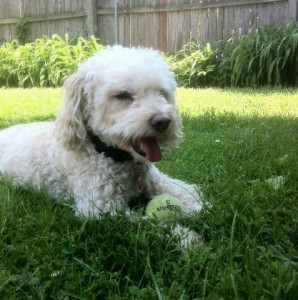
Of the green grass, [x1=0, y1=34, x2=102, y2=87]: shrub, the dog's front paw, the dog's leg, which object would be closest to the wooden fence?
[x1=0, y1=34, x2=102, y2=87]: shrub

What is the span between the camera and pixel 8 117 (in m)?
6.99

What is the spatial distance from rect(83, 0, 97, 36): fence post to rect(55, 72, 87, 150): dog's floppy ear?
10.1 meters

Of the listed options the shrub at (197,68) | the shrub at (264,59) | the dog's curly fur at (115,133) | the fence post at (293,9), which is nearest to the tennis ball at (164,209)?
the dog's curly fur at (115,133)

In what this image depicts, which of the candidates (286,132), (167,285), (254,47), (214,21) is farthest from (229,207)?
(214,21)

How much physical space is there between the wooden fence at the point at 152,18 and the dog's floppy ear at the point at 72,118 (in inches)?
322

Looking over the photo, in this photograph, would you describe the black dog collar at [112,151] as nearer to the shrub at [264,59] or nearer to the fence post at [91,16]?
the shrub at [264,59]

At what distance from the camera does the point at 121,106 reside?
3070mm

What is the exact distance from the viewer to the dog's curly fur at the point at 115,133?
3006 millimetres

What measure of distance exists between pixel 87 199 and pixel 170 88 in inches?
40.6

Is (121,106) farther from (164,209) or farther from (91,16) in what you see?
(91,16)

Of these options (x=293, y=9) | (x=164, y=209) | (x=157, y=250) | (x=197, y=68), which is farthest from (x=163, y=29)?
(x=157, y=250)

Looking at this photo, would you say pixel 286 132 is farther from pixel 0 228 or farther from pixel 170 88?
pixel 0 228

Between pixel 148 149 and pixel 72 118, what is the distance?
0.59 meters

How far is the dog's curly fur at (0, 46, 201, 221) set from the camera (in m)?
3.01
